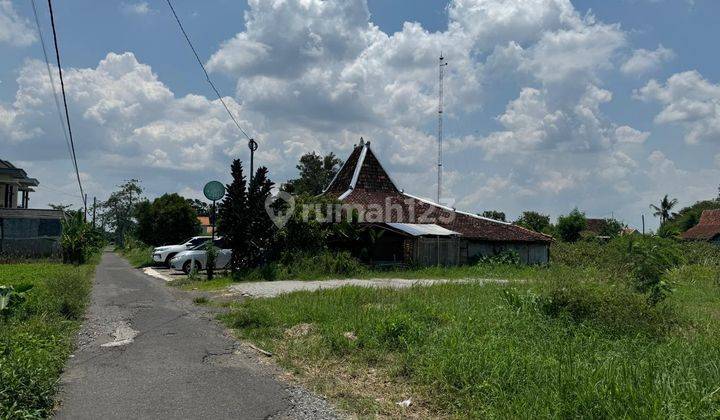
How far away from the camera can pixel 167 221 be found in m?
32.2

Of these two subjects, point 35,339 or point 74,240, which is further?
point 74,240

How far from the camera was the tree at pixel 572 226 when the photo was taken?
1836 inches

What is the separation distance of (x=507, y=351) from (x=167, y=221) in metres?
28.9

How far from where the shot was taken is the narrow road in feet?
17.3

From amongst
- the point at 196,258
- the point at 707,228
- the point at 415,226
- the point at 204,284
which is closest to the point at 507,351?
the point at 204,284

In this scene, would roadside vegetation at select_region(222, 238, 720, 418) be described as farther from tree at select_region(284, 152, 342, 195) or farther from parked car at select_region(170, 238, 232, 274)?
tree at select_region(284, 152, 342, 195)

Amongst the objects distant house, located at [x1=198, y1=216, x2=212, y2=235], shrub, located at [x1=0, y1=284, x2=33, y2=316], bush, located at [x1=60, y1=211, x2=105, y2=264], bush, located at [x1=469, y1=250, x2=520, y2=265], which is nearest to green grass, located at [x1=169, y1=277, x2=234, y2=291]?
shrub, located at [x1=0, y1=284, x2=33, y2=316]

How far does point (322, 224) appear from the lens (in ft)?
68.6

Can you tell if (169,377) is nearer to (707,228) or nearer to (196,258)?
(196,258)

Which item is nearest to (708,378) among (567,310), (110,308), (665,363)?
(665,363)

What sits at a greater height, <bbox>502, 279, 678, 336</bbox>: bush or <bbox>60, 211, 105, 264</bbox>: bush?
<bbox>60, 211, 105, 264</bbox>: bush

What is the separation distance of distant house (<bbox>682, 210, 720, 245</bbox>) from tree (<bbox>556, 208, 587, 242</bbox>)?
404 inches

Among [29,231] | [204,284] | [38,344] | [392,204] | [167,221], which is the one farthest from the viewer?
[167,221]

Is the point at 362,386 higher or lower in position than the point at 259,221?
lower
